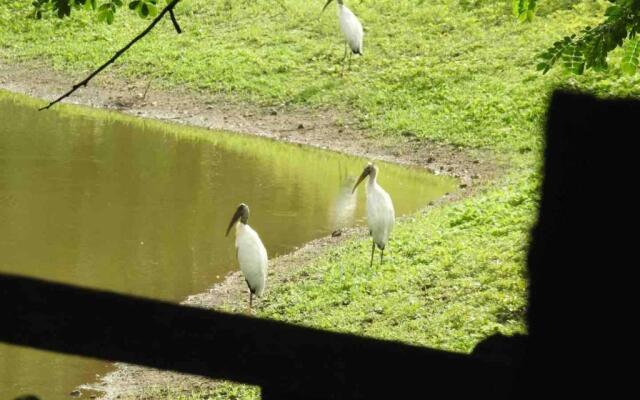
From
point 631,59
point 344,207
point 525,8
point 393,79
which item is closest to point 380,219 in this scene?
point 344,207

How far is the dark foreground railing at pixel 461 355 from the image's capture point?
1.35m

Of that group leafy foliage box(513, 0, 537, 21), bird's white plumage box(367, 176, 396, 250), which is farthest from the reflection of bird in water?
leafy foliage box(513, 0, 537, 21)

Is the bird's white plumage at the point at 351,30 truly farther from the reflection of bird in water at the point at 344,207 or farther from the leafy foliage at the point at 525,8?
the leafy foliage at the point at 525,8

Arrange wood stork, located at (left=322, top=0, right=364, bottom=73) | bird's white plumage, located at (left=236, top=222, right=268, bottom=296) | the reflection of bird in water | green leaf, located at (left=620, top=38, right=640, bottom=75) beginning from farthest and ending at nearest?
wood stork, located at (left=322, top=0, right=364, bottom=73), the reflection of bird in water, bird's white plumage, located at (left=236, top=222, right=268, bottom=296), green leaf, located at (left=620, top=38, right=640, bottom=75)

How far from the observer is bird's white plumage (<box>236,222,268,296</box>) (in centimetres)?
1029

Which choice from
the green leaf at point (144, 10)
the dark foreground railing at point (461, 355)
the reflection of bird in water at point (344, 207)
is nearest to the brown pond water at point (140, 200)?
the reflection of bird in water at point (344, 207)

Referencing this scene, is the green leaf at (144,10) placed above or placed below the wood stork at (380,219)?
above

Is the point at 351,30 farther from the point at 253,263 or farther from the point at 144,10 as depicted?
the point at 144,10

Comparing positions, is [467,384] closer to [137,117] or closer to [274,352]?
[274,352]

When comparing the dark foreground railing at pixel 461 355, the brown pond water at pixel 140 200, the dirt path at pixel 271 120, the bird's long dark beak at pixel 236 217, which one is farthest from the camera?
the dirt path at pixel 271 120

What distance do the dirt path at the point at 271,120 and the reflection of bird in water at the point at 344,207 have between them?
0.44 meters

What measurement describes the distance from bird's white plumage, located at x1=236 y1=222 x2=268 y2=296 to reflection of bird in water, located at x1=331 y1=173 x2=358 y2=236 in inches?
103

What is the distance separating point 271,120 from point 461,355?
1812 cm

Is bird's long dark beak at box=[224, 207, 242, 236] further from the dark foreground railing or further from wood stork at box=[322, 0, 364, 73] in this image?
the dark foreground railing
